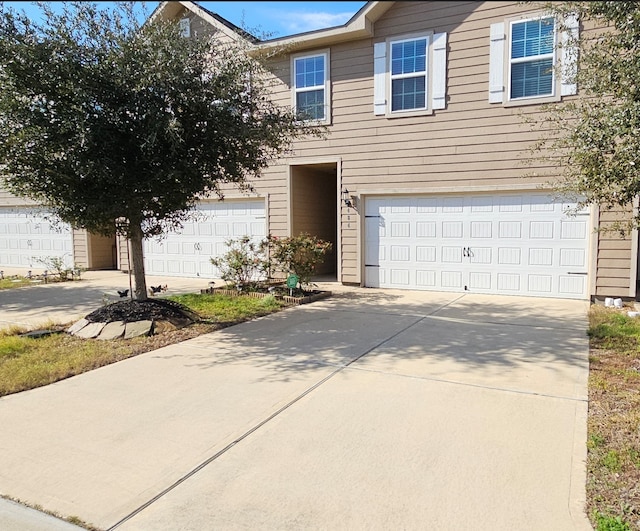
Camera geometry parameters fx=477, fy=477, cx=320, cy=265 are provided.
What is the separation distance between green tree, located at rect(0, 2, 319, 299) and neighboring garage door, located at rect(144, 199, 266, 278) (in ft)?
17.4

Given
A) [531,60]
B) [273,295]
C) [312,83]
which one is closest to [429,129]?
[531,60]

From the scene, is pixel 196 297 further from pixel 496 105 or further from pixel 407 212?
pixel 496 105

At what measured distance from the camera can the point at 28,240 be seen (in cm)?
1586

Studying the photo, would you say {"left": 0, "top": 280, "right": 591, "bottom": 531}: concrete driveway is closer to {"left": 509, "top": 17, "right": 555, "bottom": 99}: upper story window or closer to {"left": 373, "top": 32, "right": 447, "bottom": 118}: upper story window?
{"left": 509, "top": 17, "right": 555, "bottom": 99}: upper story window

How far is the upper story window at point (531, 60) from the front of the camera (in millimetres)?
8781

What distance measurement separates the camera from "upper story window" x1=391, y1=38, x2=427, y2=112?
32.3 ft

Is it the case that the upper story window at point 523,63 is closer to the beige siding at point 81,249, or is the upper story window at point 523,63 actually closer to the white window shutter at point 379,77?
the white window shutter at point 379,77

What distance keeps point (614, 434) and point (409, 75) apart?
27.4 ft

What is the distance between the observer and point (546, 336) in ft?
20.6

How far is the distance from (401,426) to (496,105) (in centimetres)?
767

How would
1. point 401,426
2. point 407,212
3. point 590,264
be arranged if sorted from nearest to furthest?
point 401,426
point 590,264
point 407,212

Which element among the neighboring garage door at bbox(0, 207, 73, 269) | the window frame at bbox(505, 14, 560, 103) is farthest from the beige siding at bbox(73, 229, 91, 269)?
the window frame at bbox(505, 14, 560, 103)

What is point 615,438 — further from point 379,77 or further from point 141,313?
point 379,77

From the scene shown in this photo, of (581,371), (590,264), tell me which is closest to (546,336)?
(581,371)
